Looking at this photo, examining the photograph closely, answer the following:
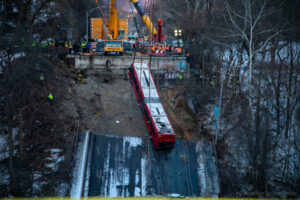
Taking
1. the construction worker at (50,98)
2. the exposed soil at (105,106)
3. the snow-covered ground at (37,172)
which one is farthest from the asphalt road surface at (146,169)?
the construction worker at (50,98)

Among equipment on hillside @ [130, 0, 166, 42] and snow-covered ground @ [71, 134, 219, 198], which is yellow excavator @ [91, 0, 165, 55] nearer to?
equipment on hillside @ [130, 0, 166, 42]

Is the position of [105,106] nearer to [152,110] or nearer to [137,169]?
[152,110]

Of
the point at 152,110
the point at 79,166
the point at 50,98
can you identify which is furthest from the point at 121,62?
the point at 79,166

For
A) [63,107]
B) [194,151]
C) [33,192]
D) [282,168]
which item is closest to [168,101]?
[194,151]

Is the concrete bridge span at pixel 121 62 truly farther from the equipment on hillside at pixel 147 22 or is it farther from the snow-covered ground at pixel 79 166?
the snow-covered ground at pixel 79 166

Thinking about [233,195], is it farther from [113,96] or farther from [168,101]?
[113,96]

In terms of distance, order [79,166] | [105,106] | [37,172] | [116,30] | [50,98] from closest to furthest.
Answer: [37,172] < [79,166] < [50,98] < [105,106] < [116,30]

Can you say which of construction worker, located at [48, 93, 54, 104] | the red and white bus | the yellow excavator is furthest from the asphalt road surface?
the yellow excavator
